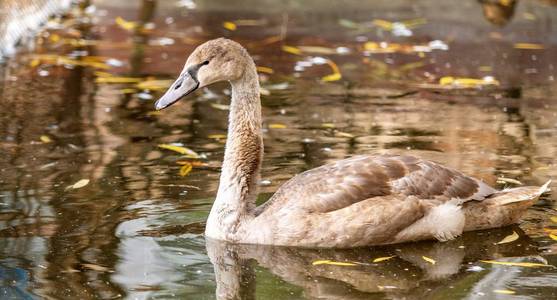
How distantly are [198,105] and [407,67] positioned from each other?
2.99 m

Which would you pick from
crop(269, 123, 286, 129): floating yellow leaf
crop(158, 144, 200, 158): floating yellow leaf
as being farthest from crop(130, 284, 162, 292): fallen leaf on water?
crop(269, 123, 286, 129): floating yellow leaf

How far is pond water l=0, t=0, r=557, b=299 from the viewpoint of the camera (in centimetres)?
742

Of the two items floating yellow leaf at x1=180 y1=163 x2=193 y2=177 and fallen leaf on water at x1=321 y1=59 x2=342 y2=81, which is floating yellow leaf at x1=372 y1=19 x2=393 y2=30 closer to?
fallen leaf on water at x1=321 y1=59 x2=342 y2=81

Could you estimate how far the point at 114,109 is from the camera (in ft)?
39.8

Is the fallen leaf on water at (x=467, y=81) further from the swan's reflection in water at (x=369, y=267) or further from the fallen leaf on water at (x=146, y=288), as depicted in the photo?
the fallen leaf on water at (x=146, y=288)

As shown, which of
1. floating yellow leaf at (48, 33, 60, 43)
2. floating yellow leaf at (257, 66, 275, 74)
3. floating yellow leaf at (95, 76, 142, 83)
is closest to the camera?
floating yellow leaf at (95, 76, 142, 83)

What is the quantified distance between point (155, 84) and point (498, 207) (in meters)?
5.75

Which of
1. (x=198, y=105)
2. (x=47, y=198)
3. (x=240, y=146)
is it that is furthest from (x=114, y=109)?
(x=240, y=146)

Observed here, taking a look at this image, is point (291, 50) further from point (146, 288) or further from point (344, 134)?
point (146, 288)

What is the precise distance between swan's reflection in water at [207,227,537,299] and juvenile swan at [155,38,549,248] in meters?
0.09

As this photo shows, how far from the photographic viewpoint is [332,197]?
7.95m

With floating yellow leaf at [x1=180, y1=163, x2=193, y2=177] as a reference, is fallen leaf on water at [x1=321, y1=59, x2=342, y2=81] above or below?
below

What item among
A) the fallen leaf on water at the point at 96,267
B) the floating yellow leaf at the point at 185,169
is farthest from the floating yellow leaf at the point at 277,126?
the fallen leaf on water at the point at 96,267

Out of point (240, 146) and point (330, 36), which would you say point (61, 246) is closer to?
point (240, 146)
